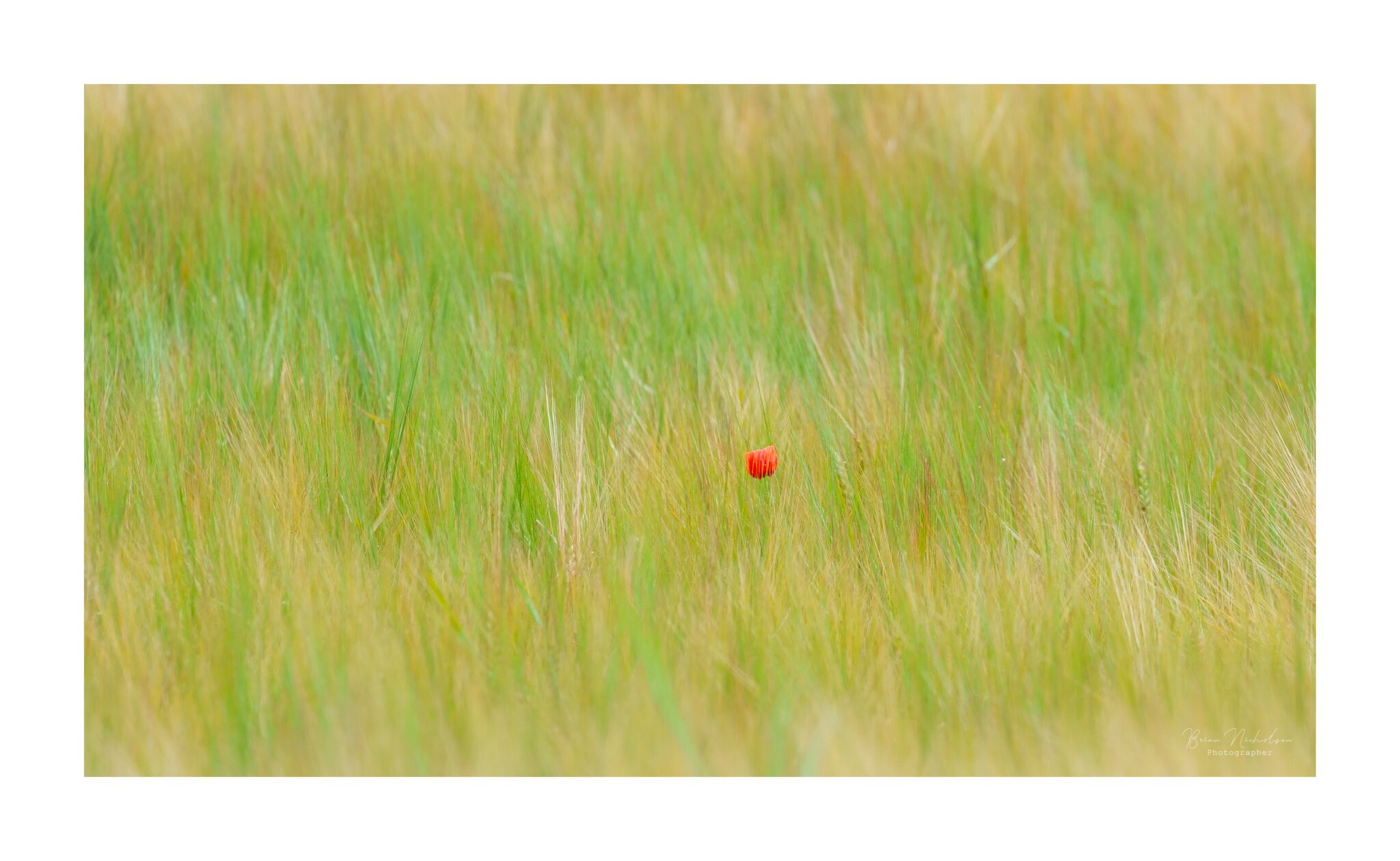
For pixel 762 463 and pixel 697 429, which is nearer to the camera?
pixel 762 463

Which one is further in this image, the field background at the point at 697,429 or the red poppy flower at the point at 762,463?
the red poppy flower at the point at 762,463

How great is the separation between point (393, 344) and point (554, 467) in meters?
0.57

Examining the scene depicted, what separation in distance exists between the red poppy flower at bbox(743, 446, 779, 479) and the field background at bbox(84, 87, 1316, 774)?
3 cm

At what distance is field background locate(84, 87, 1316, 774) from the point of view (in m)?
2.15

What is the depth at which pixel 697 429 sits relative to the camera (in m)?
2.58

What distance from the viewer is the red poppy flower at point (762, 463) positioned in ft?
8.02

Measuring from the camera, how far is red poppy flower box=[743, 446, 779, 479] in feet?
8.02

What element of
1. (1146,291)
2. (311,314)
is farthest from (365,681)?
(1146,291)

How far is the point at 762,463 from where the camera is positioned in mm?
2445

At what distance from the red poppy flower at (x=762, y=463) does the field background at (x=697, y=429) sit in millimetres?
30

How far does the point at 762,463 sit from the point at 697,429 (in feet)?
0.67

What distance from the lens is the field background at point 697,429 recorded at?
2.15m

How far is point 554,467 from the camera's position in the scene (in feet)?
8.07

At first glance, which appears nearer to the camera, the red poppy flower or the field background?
the field background
